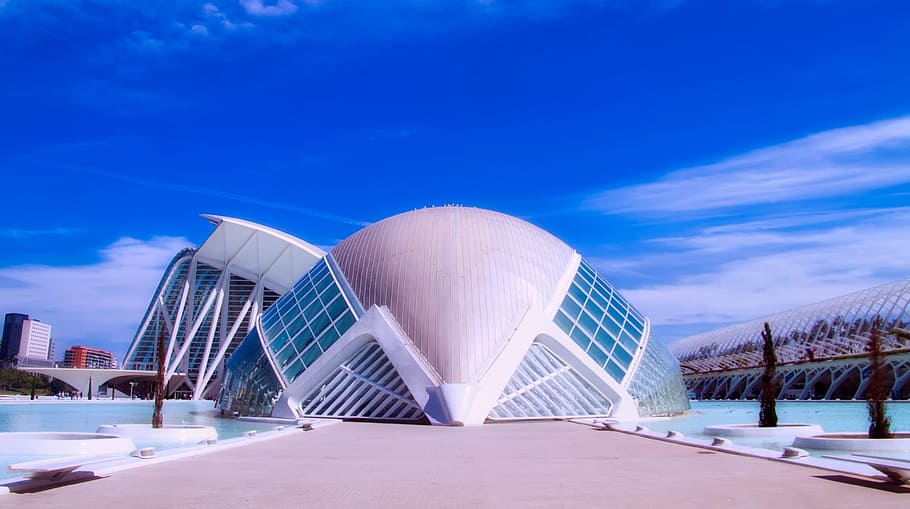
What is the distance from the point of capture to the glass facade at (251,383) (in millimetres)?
24173

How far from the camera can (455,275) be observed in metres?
24.6

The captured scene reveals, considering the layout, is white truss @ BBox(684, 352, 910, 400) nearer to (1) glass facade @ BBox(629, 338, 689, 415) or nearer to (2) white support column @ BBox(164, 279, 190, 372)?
(1) glass facade @ BBox(629, 338, 689, 415)

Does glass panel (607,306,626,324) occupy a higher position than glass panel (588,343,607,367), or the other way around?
glass panel (607,306,626,324)

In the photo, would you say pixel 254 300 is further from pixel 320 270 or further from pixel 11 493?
pixel 11 493

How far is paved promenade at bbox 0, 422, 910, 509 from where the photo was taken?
22.9ft

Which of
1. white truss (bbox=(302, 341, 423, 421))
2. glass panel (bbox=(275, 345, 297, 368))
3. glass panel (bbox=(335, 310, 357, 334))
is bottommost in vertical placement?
white truss (bbox=(302, 341, 423, 421))

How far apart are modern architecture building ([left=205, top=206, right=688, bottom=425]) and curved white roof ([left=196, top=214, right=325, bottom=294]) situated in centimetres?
3151

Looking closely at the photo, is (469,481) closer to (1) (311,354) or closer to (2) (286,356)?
(1) (311,354)

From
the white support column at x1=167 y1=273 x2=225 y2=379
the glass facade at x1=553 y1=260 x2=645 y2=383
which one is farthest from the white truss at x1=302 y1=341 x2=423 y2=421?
the white support column at x1=167 y1=273 x2=225 y2=379

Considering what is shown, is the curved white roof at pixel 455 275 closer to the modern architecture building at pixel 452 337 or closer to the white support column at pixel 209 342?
the modern architecture building at pixel 452 337

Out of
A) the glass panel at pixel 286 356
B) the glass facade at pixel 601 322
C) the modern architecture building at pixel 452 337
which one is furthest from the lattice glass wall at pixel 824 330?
the glass panel at pixel 286 356

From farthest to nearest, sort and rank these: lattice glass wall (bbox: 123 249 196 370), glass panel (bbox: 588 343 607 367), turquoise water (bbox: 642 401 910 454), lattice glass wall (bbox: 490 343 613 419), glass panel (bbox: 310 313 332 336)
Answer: lattice glass wall (bbox: 123 249 196 370)
glass panel (bbox: 310 313 332 336)
glass panel (bbox: 588 343 607 367)
lattice glass wall (bbox: 490 343 613 419)
turquoise water (bbox: 642 401 910 454)

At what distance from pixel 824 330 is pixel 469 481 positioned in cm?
7523

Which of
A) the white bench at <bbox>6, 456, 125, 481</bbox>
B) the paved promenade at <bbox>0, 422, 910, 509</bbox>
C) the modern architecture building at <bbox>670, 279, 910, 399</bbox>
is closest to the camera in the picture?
the paved promenade at <bbox>0, 422, 910, 509</bbox>
